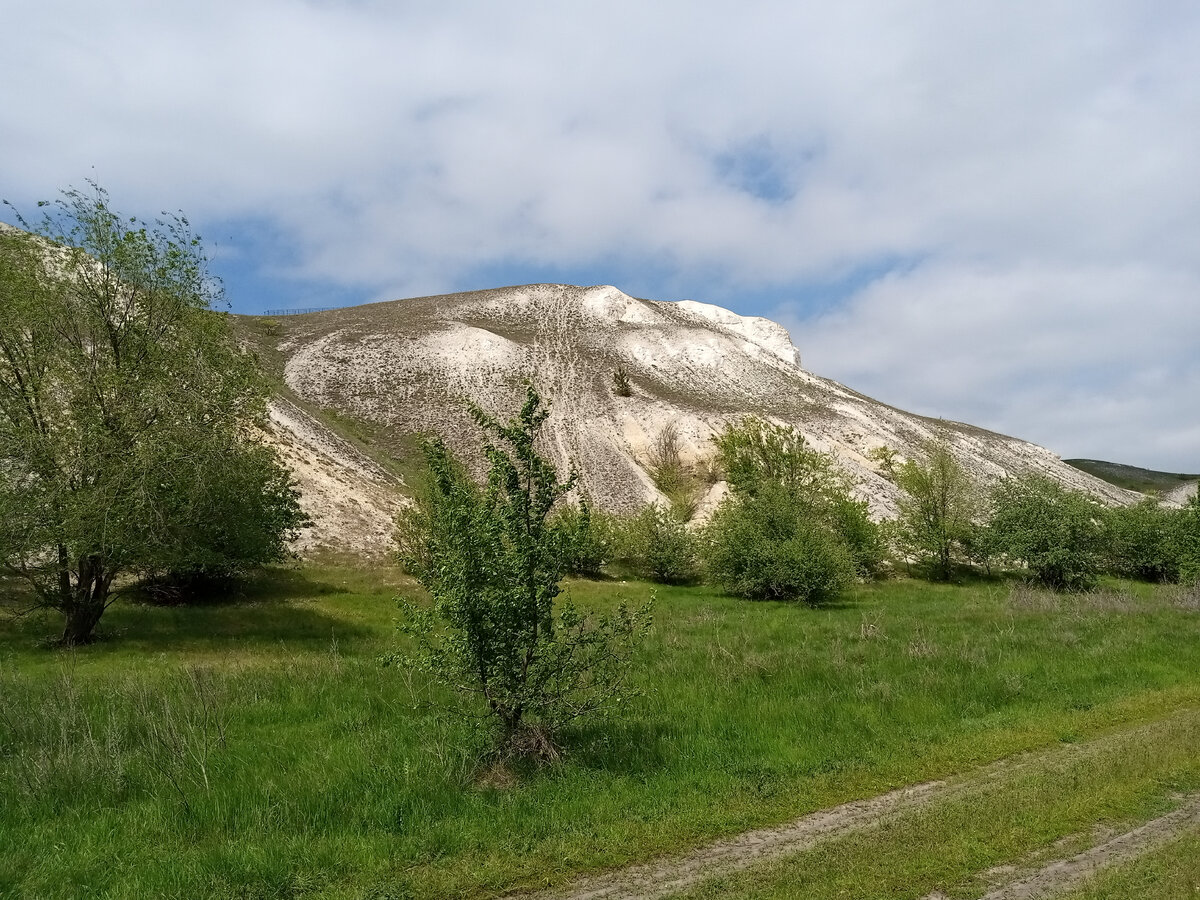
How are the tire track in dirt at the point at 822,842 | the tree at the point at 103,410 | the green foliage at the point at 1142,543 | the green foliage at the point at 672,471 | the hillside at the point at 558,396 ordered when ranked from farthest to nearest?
1. the green foliage at the point at 672,471
2. the hillside at the point at 558,396
3. the green foliage at the point at 1142,543
4. the tree at the point at 103,410
5. the tire track in dirt at the point at 822,842

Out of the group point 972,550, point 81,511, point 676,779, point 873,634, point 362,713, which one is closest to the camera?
point 676,779

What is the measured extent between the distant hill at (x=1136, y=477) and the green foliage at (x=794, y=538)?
398ft

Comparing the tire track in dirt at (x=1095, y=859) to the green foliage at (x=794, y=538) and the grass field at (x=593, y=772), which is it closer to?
the grass field at (x=593, y=772)

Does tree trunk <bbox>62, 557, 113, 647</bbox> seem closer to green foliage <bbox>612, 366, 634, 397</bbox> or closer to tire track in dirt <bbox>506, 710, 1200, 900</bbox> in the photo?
tire track in dirt <bbox>506, 710, 1200, 900</bbox>

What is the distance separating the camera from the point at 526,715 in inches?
412

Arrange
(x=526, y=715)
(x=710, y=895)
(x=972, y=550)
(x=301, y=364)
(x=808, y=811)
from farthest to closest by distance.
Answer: (x=301, y=364) → (x=972, y=550) → (x=526, y=715) → (x=808, y=811) → (x=710, y=895)

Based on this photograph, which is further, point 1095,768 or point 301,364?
point 301,364

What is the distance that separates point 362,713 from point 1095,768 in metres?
10.7

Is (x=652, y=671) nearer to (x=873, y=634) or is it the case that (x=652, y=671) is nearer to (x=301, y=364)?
→ (x=873, y=634)

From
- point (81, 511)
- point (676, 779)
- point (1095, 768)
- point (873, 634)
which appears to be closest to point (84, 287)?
point (81, 511)

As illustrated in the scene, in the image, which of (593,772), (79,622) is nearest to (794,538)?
(593,772)

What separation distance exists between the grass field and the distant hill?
149 m

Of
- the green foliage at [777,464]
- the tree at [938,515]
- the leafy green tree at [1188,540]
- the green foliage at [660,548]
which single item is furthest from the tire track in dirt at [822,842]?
the tree at [938,515]

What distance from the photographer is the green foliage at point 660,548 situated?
39.3 metres
